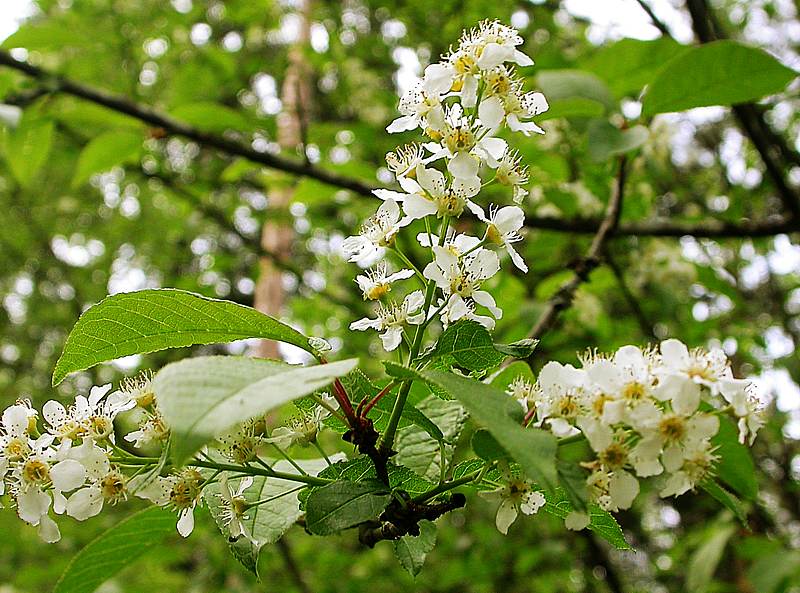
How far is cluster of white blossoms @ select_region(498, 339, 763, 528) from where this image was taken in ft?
2.54

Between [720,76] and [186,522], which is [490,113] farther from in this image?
[720,76]

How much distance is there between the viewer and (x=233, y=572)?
3797 millimetres

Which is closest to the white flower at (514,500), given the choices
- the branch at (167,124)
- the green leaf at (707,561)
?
the branch at (167,124)

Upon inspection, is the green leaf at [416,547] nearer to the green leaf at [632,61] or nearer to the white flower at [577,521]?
the white flower at [577,521]

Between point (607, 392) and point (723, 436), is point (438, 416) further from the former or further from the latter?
point (723, 436)

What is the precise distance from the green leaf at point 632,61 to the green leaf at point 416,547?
4.62ft

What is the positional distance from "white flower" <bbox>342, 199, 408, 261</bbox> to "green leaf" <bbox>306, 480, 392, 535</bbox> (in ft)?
0.92

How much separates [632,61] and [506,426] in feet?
5.06

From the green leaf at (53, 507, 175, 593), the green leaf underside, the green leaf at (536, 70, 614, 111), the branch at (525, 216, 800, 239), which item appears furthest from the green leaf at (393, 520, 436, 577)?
the branch at (525, 216, 800, 239)

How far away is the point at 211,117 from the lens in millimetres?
2527

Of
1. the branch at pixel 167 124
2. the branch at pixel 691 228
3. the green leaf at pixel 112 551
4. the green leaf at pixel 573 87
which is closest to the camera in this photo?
the green leaf at pixel 112 551

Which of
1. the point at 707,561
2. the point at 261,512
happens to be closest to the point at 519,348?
the point at 261,512

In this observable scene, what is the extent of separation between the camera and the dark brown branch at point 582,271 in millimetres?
1559

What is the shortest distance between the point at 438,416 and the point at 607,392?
271mm
